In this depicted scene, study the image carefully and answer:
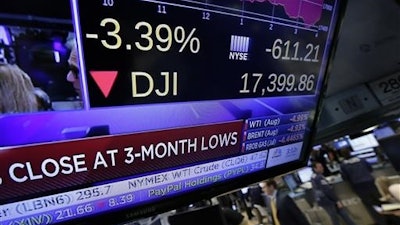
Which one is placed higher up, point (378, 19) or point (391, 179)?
point (378, 19)

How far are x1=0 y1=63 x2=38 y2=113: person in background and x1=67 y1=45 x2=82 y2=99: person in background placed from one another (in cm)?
7

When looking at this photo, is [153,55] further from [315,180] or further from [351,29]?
[315,180]

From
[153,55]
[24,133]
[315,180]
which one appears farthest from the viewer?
[315,180]

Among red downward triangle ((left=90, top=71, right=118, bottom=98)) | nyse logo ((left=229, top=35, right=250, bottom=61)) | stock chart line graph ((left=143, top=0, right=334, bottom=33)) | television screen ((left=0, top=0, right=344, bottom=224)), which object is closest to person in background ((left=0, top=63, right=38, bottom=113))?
television screen ((left=0, top=0, right=344, bottom=224))

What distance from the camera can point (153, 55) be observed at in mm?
667

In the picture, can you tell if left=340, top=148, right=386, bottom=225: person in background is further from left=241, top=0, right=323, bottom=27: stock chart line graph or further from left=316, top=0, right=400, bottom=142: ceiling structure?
left=241, top=0, right=323, bottom=27: stock chart line graph

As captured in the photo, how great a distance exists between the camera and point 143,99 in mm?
674

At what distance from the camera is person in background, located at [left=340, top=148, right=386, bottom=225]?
17.2 ft

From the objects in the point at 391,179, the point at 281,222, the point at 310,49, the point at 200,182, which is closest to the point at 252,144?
the point at 200,182

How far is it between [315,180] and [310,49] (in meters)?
4.60

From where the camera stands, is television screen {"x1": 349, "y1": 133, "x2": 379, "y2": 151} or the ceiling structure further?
television screen {"x1": 349, "y1": 133, "x2": 379, "y2": 151}

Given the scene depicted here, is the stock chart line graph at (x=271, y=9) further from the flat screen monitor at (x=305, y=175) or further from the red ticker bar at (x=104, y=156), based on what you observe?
the flat screen monitor at (x=305, y=175)

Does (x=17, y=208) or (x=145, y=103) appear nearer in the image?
(x=17, y=208)

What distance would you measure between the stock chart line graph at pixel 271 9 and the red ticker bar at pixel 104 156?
283 millimetres
